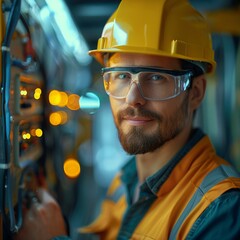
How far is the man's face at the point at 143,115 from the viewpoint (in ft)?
5.39

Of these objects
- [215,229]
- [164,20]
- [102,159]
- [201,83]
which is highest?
[164,20]

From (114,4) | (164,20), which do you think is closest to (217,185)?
(164,20)

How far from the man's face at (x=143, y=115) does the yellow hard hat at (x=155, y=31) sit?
0.20 feet

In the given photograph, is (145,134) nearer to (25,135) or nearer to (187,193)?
(187,193)

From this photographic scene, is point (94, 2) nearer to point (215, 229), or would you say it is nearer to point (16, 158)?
point (16, 158)

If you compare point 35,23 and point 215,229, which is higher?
point 35,23

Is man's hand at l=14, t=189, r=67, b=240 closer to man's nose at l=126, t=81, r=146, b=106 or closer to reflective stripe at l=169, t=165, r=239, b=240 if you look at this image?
reflective stripe at l=169, t=165, r=239, b=240

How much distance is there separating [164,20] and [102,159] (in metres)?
4.55

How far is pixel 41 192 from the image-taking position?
200cm

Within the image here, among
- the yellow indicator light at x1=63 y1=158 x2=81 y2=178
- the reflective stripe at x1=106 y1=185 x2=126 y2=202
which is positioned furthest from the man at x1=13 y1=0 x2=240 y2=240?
the yellow indicator light at x1=63 y1=158 x2=81 y2=178

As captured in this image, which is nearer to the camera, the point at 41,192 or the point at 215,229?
the point at 215,229

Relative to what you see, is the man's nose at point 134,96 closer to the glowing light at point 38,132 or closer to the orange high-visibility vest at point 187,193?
the orange high-visibility vest at point 187,193

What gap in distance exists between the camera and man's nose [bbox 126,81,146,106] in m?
1.60

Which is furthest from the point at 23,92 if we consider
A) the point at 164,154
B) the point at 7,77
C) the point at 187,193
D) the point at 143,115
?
the point at 187,193
